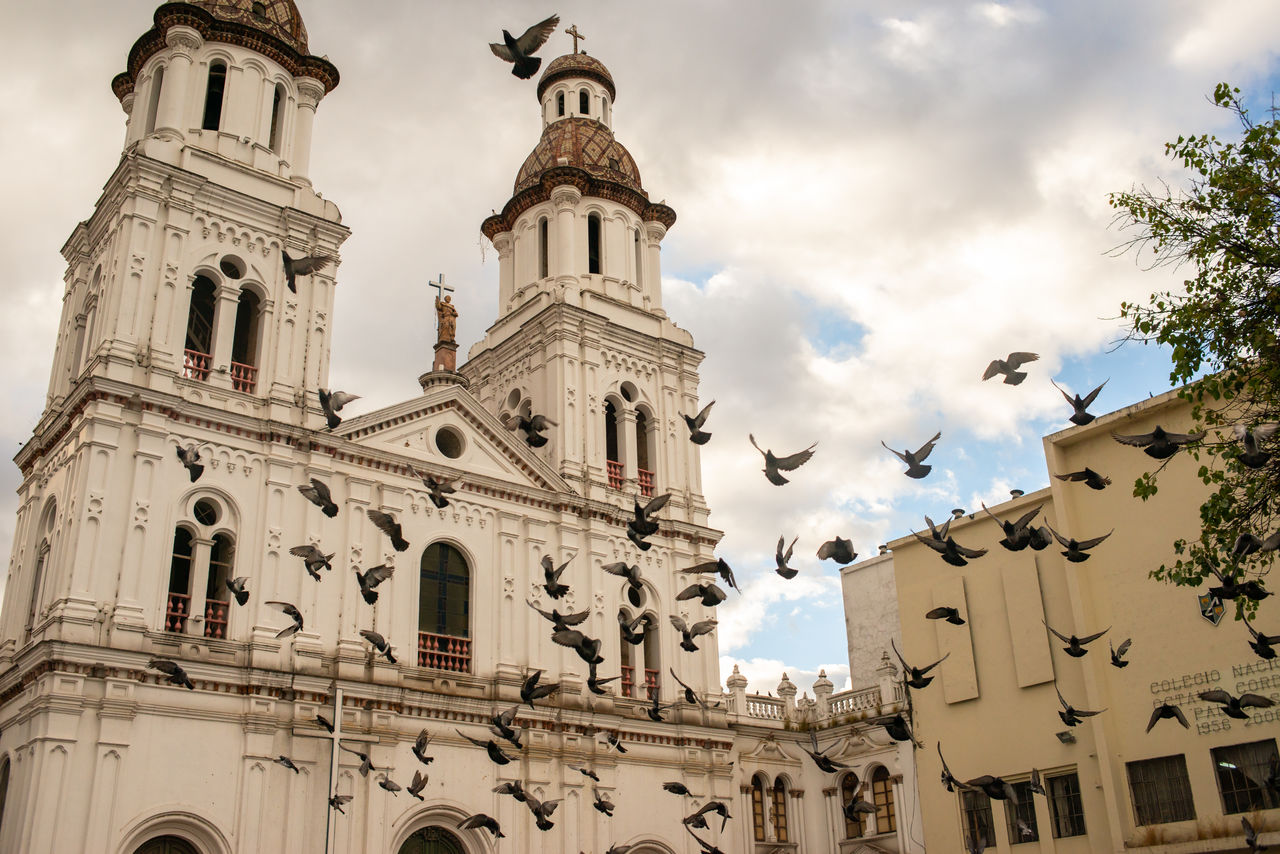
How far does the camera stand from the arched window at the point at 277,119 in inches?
1122

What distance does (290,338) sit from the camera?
26.3 metres

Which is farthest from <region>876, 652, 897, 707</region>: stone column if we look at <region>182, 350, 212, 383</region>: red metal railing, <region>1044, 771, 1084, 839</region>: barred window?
<region>182, 350, 212, 383</region>: red metal railing

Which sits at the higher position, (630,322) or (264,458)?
(630,322)

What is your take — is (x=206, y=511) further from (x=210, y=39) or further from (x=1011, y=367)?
(x=1011, y=367)

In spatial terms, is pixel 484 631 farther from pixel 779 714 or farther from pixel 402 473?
pixel 779 714

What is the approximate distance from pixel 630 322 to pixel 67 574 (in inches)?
621

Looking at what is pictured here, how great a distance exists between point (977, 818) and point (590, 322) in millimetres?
14774

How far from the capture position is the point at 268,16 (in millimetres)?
29594

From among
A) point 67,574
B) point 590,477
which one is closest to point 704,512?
point 590,477

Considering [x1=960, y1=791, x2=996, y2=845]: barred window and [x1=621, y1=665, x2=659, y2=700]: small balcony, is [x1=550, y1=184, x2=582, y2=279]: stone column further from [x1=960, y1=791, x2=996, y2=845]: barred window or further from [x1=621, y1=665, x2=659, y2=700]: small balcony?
[x1=960, y1=791, x2=996, y2=845]: barred window

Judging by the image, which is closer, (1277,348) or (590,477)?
(1277,348)

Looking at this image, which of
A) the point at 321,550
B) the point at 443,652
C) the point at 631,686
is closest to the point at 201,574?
the point at 321,550

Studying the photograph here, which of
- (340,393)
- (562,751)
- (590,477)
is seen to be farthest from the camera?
(590,477)

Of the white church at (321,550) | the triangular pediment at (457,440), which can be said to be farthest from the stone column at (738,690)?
the triangular pediment at (457,440)
